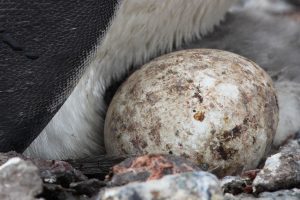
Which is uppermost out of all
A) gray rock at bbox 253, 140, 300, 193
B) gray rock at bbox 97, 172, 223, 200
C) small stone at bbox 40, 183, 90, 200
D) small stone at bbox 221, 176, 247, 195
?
gray rock at bbox 97, 172, 223, 200

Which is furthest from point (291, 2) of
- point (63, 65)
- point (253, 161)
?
point (63, 65)

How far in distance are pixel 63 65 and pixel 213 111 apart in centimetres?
32

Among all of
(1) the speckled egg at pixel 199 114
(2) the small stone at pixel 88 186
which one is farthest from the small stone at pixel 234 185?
(2) the small stone at pixel 88 186

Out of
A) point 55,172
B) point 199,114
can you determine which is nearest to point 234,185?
point 199,114

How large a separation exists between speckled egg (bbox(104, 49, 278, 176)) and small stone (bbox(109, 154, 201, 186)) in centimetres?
32

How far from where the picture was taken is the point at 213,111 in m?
1.38

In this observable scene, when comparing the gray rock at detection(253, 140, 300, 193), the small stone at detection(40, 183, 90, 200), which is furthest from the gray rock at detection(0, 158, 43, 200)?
the gray rock at detection(253, 140, 300, 193)

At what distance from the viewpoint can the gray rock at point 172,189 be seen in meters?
0.90

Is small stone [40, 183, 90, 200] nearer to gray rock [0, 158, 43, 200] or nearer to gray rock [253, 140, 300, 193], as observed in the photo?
gray rock [0, 158, 43, 200]

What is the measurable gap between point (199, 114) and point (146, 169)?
1.26ft

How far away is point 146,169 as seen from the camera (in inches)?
40.0

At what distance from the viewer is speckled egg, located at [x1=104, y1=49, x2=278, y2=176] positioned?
1375 mm

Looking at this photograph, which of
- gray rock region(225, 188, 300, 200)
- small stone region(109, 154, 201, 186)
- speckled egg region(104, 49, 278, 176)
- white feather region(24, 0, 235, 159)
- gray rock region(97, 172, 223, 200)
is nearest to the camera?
gray rock region(97, 172, 223, 200)

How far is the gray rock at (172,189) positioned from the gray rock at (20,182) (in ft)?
0.33
